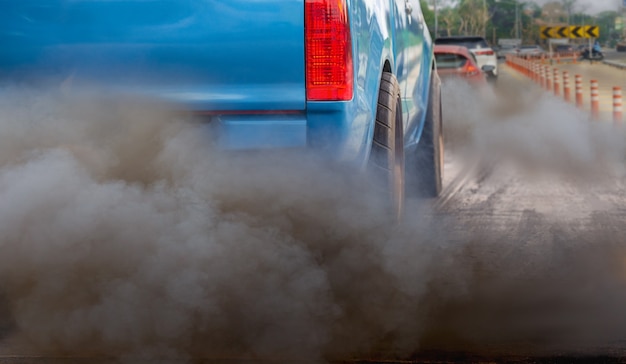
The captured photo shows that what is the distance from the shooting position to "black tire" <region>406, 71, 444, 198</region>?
7.70 metres

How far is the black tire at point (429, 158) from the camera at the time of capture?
7703 millimetres

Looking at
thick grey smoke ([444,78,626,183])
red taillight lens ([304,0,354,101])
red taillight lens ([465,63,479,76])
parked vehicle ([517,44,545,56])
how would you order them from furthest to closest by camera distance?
1. parked vehicle ([517,44,545,56])
2. red taillight lens ([465,63,479,76])
3. thick grey smoke ([444,78,626,183])
4. red taillight lens ([304,0,354,101])

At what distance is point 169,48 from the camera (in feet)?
13.6

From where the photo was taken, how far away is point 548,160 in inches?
425

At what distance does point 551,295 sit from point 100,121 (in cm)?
205

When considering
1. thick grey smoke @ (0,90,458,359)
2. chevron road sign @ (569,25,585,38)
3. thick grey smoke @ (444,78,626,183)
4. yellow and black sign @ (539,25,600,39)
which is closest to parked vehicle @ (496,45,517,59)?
yellow and black sign @ (539,25,600,39)

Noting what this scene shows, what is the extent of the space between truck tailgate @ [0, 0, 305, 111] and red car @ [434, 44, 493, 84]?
42.9ft

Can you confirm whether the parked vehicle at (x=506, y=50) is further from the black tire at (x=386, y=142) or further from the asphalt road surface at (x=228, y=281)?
the asphalt road surface at (x=228, y=281)

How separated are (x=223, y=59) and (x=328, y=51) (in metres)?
0.40

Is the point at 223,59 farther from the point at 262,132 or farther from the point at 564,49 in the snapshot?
the point at 564,49

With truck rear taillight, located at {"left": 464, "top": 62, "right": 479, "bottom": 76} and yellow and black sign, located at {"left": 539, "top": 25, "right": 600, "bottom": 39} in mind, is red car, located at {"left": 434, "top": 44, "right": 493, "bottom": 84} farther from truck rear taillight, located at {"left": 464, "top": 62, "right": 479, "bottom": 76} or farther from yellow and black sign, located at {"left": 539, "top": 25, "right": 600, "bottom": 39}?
yellow and black sign, located at {"left": 539, "top": 25, "right": 600, "bottom": 39}

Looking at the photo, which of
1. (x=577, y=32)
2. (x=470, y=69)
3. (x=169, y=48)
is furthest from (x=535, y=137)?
(x=577, y=32)

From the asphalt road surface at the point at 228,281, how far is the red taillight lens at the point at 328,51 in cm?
33

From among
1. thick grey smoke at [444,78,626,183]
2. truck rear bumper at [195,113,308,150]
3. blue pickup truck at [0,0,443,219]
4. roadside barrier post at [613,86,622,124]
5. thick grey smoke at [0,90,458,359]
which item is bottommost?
thick grey smoke at [444,78,626,183]
